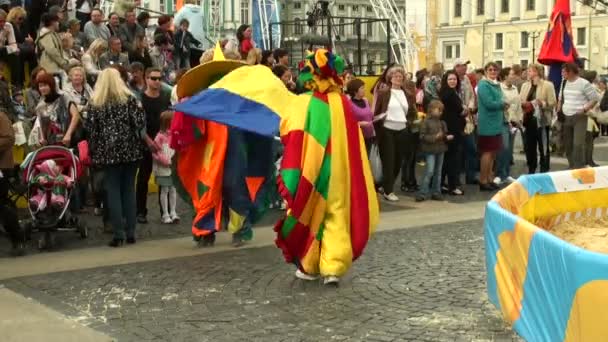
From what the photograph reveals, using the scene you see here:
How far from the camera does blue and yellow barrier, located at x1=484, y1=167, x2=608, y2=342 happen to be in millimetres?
Result: 4438

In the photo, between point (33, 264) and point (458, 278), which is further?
point (33, 264)

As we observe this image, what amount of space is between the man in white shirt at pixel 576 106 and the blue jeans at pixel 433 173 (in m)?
2.88

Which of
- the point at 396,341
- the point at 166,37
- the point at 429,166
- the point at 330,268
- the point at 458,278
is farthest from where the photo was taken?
the point at 166,37

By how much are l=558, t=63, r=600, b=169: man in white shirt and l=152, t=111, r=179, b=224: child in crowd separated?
22.5 ft

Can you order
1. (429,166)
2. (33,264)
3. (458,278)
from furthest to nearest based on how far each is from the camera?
(429,166)
(33,264)
(458,278)

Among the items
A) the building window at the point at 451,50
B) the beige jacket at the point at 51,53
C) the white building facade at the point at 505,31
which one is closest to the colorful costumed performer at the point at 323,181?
the beige jacket at the point at 51,53

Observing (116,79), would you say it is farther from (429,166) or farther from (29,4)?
(29,4)

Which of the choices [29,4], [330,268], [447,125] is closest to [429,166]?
[447,125]

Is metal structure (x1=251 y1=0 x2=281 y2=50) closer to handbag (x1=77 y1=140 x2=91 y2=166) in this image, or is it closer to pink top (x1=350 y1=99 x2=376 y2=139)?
pink top (x1=350 y1=99 x2=376 y2=139)

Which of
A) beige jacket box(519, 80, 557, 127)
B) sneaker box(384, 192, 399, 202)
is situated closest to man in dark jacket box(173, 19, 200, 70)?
sneaker box(384, 192, 399, 202)

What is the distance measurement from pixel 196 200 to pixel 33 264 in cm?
175

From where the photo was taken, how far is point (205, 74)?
9.88 metres

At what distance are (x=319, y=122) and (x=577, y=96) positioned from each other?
8.57 m

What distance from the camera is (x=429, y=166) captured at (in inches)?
525
